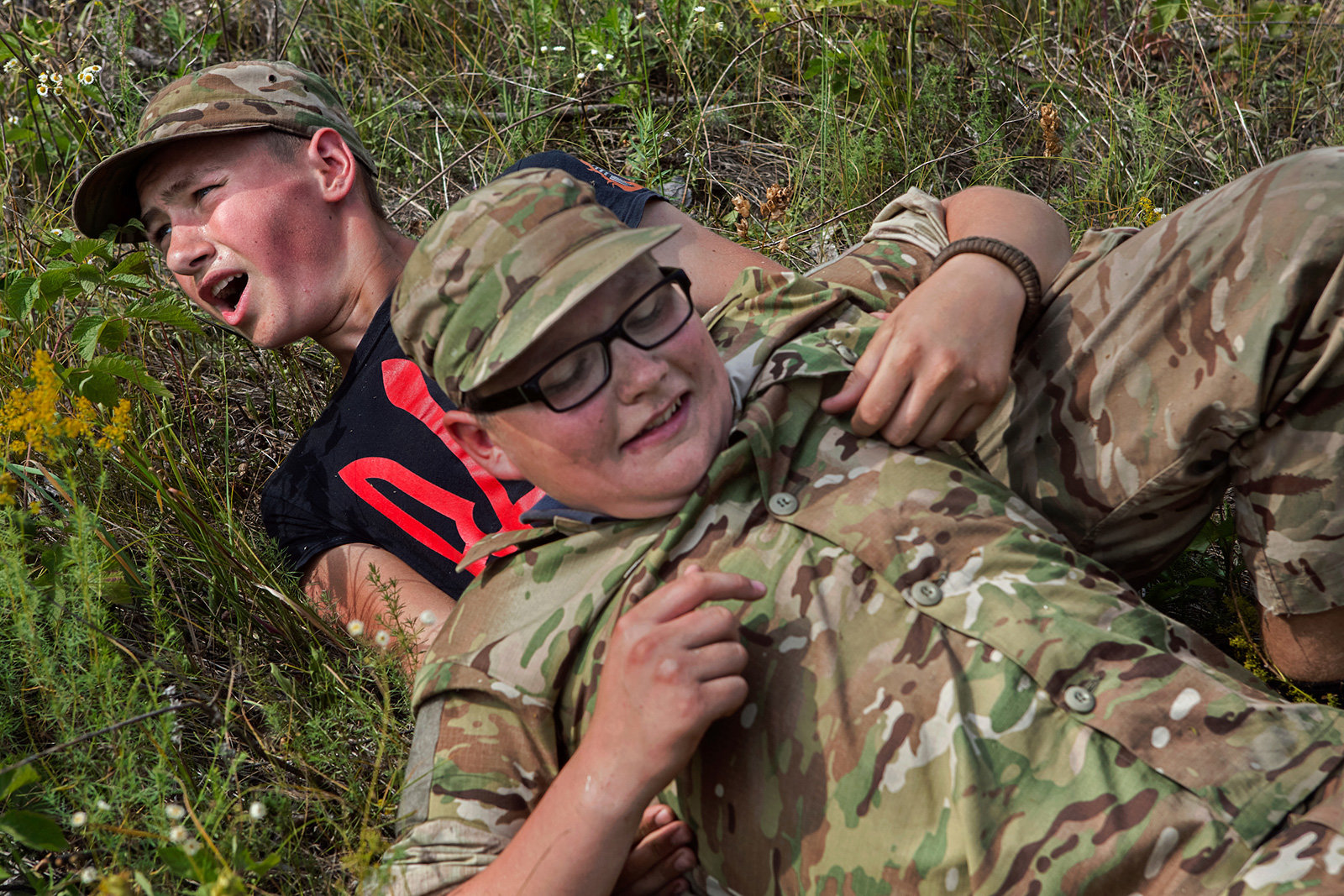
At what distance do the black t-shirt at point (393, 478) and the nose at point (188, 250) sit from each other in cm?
43

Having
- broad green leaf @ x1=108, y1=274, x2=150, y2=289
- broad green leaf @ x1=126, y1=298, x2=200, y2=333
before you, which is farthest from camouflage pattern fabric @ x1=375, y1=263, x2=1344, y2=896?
broad green leaf @ x1=108, y1=274, x2=150, y2=289

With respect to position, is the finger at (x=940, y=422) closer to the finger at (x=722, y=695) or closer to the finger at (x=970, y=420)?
the finger at (x=970, y=420)

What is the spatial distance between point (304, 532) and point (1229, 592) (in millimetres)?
2244

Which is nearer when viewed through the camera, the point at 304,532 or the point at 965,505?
the point at 965,505

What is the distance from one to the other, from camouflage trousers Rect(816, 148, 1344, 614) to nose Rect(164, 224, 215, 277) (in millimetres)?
1913

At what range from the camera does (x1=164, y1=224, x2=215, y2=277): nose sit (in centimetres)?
259

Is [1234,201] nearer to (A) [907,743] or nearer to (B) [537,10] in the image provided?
(A) [907,743]

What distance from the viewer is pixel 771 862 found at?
1.58m

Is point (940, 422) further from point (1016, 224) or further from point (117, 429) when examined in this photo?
point (117, 429)

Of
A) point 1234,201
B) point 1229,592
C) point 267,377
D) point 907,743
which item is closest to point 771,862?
point 907,743

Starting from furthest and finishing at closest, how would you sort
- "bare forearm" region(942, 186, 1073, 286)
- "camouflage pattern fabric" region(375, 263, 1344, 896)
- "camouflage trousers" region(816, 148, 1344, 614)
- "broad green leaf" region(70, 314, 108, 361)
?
"broad green leaf" region(70, 314, 108, 361) → "bare forearm" region(942, 186, 1073, 286) → "camouflage trousers" region(816, 148, 1344, 614) → "camouflage pattern fabric" region(375, 263, 1344, 896)

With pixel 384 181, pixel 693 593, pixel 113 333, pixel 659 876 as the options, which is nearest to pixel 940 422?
pixel 693 593

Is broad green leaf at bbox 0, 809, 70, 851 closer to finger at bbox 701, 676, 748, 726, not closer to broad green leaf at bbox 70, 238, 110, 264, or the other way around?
finger at bbox 701, 676, 748, 726

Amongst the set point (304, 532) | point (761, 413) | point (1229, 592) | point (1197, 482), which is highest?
point (761, 413)
